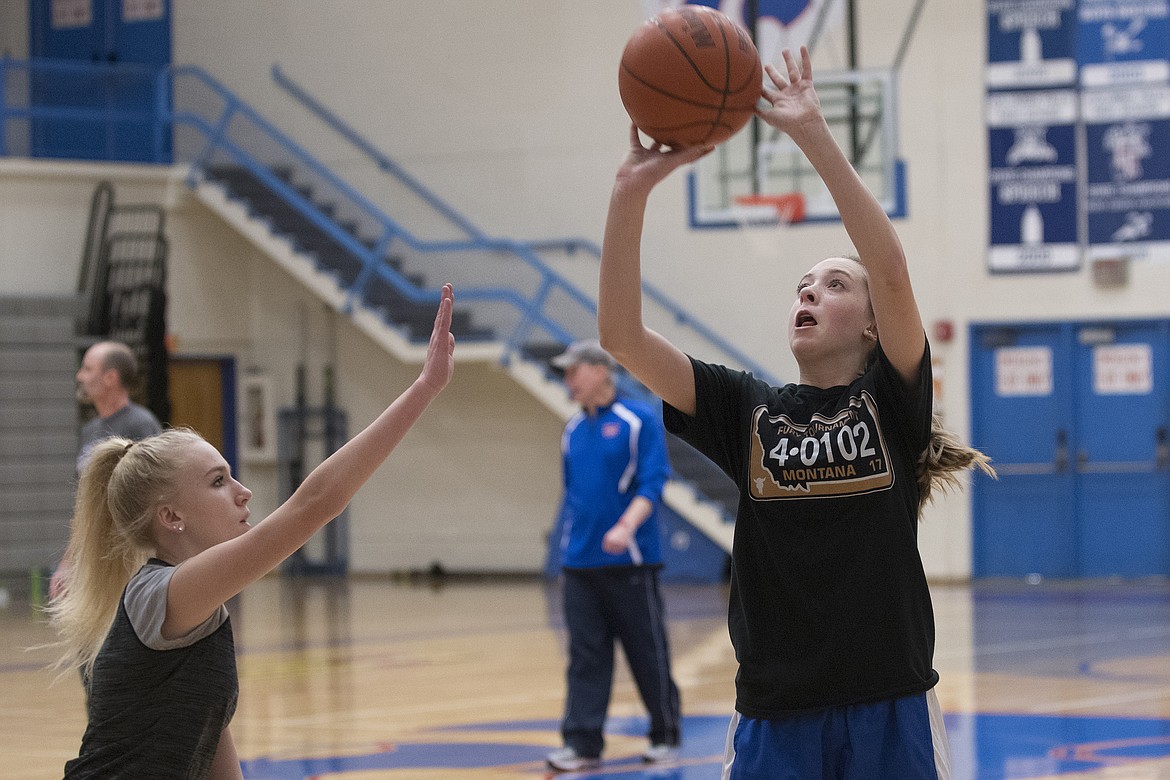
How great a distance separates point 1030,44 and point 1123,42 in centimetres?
87

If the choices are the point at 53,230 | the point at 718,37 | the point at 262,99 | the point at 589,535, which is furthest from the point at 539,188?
the point at 718,37

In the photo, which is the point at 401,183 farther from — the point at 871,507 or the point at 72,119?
the point at 871,507

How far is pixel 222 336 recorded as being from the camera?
18.9 metres

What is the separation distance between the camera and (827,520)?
3109mm

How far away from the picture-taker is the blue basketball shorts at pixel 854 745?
3033mm

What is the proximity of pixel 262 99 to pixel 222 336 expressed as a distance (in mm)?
2861

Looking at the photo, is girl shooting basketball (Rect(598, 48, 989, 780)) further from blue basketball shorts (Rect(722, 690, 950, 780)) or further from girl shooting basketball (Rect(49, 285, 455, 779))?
girl shooting basketball (Rect(49, 285, 455, 779))

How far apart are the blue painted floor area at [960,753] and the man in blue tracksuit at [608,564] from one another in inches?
8.4

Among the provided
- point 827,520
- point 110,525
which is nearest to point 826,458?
point 827,520

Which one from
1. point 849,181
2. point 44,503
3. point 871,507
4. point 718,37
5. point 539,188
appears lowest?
point 44,503

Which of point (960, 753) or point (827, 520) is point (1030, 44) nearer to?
point (960, 753)

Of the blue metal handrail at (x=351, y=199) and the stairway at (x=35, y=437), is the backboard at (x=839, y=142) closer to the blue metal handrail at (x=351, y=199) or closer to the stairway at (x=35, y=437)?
the blue metal handrail at (x=351, y=199)

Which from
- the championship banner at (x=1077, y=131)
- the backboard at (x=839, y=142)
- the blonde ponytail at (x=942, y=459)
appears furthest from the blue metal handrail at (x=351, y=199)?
the blonde ponytail at (x=942, y=459)

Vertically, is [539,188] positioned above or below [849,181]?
above
